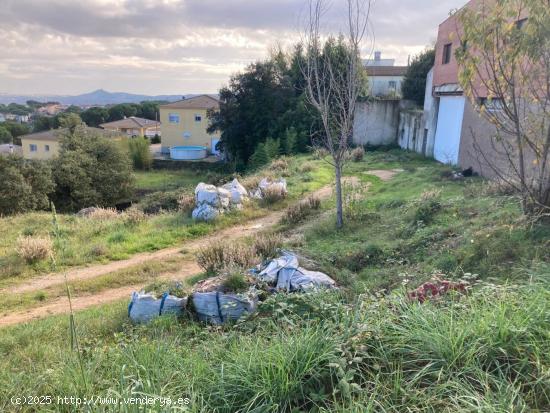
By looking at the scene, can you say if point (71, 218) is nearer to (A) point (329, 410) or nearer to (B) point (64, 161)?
(B) point (64, 161)

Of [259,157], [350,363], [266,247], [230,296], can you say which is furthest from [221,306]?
[259,157]

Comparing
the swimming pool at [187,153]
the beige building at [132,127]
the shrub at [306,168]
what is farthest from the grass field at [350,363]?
the beige building at [132,127]

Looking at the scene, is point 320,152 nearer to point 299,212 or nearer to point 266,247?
point 299,212

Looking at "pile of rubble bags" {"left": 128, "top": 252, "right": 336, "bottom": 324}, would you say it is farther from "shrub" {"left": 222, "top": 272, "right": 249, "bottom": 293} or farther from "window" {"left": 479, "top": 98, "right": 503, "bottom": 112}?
"window" {"left": 479, "top": 98, "right": 503, "bottom": 112}

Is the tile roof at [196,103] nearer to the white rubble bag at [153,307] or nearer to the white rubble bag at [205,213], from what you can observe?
the white rubble bag at [205,213]

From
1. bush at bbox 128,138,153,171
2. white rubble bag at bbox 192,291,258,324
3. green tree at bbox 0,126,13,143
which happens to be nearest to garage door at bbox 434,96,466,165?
white rubble bag at bbox 192,291,258,324

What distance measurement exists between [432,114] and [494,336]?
19354 millimetres

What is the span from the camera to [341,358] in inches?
94.0

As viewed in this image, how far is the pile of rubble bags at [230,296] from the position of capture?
181 inches

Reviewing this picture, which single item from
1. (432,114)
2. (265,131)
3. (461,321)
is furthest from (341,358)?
(265,131)

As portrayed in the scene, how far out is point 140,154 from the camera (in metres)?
36.7

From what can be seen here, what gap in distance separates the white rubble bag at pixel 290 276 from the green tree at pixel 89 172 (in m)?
19.7

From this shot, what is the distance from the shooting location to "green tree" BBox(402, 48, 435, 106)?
2956 cm

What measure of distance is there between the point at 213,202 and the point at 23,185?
12440mm
